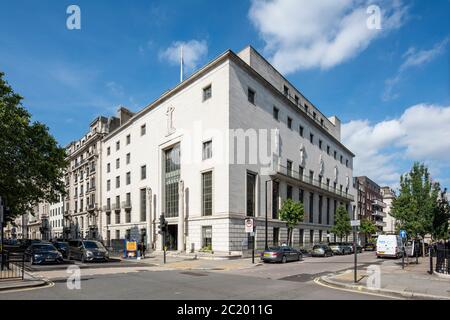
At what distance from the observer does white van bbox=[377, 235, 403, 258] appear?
33.0 m

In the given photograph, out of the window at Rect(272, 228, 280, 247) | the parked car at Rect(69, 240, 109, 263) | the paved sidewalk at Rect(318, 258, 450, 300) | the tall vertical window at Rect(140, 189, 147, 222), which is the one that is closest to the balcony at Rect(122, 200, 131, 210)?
the tall vertical window at Rect(140, 189, 147, 222)

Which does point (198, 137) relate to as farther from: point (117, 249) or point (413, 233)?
point (413, 233)

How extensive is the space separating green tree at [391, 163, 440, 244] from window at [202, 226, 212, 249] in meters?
16.1

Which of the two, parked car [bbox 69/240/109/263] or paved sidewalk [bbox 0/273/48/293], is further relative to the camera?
parked car [bbox 69/240/109/263]

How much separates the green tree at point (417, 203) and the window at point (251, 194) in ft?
43.1

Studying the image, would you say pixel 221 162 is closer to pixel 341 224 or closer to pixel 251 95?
pixel 251 95

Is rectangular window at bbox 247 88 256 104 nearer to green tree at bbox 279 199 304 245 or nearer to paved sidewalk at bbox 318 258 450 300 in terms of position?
green tree at bbox 279 199 304 245

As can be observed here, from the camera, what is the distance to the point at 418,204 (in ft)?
91.6

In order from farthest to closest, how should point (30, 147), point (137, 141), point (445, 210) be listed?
1. point (137, 141)
2. point (30, 147)
3. point (445, 210)

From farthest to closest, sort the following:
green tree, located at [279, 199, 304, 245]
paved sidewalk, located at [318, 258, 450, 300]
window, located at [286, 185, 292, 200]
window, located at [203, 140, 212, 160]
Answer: window, located at [286, 185, 292, 200], green tree, located at [279, 199, 304, 245], window, located at [203, 140, 212, 160], paved sidewalk, located at [318, 258, 450, 300]

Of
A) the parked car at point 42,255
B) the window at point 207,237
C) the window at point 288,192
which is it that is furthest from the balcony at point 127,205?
the parked car at point 42,255
